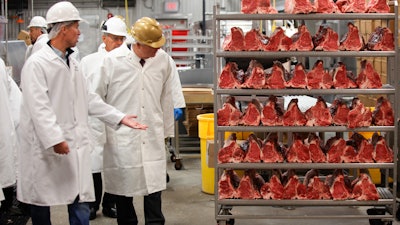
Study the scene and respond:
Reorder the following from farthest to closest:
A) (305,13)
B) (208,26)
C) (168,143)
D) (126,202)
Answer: (208,26), (168,143), (126,202), (305,13)

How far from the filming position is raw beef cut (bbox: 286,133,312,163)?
473 cm

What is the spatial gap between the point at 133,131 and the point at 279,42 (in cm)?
127

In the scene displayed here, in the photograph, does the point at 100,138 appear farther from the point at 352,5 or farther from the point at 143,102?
the point at 352,5

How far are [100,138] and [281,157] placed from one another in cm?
Result: 139

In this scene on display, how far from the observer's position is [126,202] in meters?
4.96

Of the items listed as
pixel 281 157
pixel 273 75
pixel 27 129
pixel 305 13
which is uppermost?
pixel 305 13

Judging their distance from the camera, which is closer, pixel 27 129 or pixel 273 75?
pixel 27 129

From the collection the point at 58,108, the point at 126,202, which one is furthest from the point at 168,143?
the point at 58,108

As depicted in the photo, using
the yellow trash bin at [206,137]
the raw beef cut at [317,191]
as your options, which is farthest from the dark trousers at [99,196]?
the raw beef cut at [317,191]

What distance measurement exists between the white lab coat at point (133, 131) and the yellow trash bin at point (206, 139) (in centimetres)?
146

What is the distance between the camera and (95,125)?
5.07 meters

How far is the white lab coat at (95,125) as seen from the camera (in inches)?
191

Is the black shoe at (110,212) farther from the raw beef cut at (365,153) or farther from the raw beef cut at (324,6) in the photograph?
the raw beef cut at (324,6)

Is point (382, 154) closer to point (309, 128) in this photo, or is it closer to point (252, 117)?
point (309, 128)
